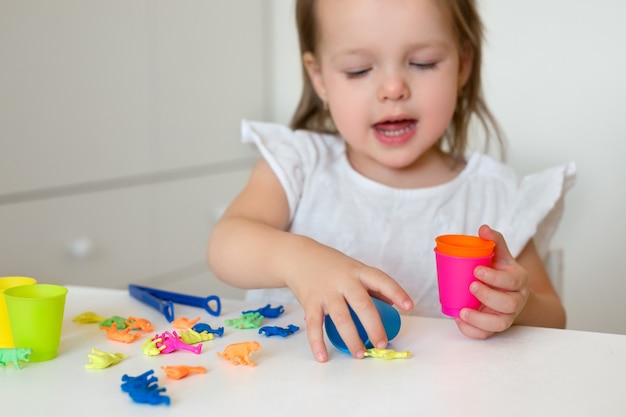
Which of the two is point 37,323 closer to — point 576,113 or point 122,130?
point 122,130

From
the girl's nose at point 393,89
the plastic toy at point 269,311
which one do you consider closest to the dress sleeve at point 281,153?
the girl's nose at point 393,89

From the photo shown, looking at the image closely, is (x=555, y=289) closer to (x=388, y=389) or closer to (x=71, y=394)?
(x=388, y=389)

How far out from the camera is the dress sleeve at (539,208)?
1223mm

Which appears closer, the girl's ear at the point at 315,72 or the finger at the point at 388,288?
the finger at the point at 388,288

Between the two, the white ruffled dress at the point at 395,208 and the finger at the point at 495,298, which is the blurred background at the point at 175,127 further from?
the finger at the point at 495,298

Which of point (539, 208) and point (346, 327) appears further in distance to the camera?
point (539, 208)

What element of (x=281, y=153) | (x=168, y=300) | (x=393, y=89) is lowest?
(x=168, y=300)

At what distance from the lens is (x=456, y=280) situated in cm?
73

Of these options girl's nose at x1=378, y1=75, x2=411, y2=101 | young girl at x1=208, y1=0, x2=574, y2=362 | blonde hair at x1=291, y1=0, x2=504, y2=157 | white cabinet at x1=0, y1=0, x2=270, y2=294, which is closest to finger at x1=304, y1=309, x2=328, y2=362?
young girl at x1=208, y1=0, x2=574, y2=362

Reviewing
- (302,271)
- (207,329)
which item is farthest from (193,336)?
(302,271)

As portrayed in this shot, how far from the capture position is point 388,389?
0.61 meters

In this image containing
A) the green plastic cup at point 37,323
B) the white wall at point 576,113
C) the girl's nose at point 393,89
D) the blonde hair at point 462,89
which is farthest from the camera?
the white wall at point 576,113

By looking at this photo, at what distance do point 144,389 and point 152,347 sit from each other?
117 millimetres

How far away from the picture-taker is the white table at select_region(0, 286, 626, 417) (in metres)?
0.57
